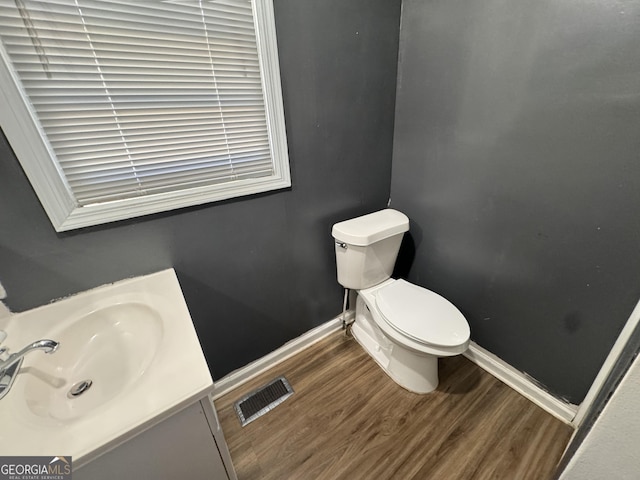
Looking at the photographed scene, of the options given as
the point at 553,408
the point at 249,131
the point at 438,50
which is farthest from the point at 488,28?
the point at 553,408

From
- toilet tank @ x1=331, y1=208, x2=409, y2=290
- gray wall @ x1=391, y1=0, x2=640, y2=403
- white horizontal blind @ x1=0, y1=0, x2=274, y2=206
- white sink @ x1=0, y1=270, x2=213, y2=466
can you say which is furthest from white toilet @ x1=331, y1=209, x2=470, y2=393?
white sink @ x1=0, y1=270, x2=213, y2=466

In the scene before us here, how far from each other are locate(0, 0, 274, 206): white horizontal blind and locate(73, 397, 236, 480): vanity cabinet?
75 centimetres

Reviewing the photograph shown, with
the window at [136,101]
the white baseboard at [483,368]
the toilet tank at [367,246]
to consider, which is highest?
the window at [136,101]

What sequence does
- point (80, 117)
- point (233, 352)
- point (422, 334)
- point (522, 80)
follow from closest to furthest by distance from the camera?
point (80, 117) < point (522, 80) < point (422, 334) < point (233, 352)

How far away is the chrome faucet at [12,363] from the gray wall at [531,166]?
1593 millimetres

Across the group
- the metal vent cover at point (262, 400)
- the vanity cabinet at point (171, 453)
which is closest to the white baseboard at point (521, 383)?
the metal vent cover at point (262, 400)

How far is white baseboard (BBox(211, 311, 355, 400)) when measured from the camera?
4.58 ft

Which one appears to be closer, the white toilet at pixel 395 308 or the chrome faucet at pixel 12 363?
the chrome faucet at pixel 12 363

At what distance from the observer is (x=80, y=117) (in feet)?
2.61

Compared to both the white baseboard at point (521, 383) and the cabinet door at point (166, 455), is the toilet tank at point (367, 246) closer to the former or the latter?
the white baseboard at point (521, 383)

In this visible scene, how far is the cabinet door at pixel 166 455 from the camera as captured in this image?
516 mm

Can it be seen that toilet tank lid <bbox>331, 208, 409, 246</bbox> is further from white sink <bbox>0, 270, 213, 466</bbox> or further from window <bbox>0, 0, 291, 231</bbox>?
white sink <bbox>0, 270, 213, 466</bbox>

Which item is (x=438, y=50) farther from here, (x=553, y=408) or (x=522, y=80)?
(x=553, y=408)

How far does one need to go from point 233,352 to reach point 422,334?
94 centimetres
